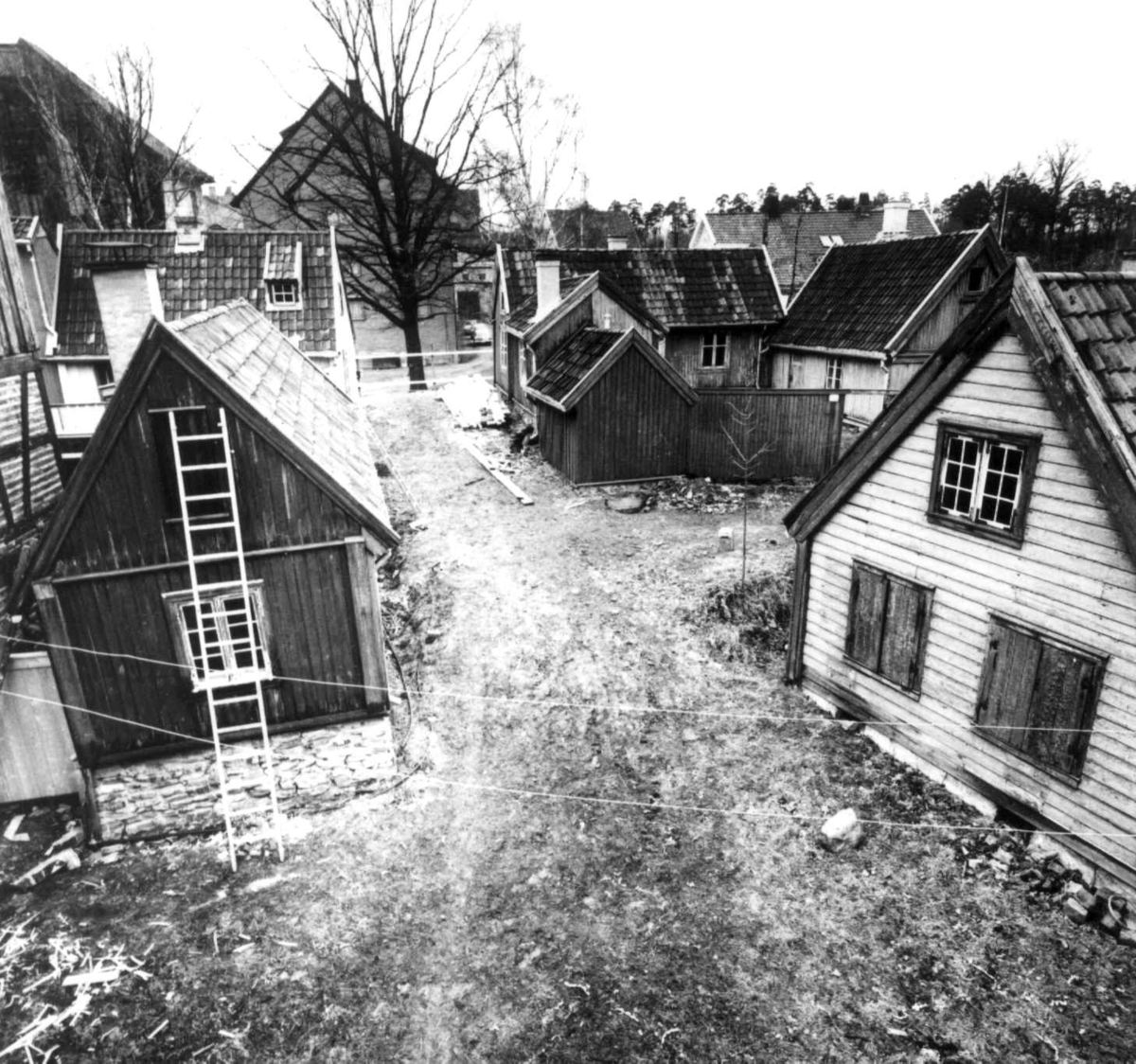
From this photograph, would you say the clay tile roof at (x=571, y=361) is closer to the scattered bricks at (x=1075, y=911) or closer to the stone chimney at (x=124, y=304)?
the stone chimney at (x=124, y=304)

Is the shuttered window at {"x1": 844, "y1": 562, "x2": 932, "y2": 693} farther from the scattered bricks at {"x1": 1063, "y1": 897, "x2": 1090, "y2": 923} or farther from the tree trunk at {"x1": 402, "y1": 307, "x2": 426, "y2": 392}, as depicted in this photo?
the tree trunk at {"x1": 402, "y1": 307, "x2": 426, "y2": 392}

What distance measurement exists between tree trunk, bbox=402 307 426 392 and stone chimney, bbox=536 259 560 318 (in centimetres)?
695

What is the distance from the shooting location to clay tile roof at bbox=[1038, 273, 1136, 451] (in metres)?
8.30

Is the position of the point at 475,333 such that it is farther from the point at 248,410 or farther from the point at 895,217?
the point at 248,410

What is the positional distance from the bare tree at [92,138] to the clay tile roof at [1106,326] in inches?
1540

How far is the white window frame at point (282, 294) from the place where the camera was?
23609 millimetres

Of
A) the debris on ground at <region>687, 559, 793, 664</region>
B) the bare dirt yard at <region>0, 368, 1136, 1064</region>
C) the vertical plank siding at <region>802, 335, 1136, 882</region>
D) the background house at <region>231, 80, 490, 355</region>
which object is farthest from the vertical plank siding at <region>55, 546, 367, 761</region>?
the background house at <region>231, 80, 490, 355</region>

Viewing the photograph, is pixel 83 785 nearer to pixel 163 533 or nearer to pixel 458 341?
pixel 163 533

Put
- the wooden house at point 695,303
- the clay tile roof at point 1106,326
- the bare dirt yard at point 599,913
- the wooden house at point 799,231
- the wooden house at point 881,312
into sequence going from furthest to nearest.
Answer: the wooden house at point 799,231 → the wooden house at point 695,303 → the wooden house at point 881,312 → the clay tile roof at point 1106,326 → the bare dirt yard at point 599,913

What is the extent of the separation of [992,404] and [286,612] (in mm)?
9869

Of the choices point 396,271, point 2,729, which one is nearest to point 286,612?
point 2,729

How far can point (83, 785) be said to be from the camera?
10.4m

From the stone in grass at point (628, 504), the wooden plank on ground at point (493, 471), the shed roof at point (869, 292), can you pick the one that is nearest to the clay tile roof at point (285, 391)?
the wooden plank on ground at point (493, 471)

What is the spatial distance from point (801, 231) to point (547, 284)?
27942 millimetres
